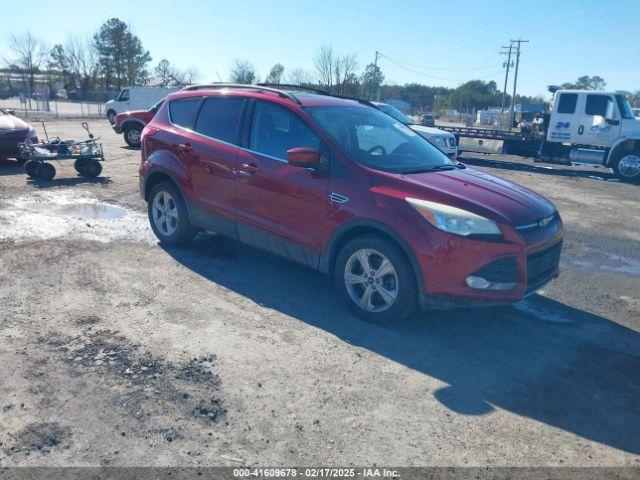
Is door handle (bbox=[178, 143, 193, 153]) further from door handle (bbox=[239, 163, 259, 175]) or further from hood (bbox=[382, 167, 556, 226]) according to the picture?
hood (bbox=[382, 167, 556, 226])

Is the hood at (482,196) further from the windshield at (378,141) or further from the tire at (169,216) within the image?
the tire at (169,216)

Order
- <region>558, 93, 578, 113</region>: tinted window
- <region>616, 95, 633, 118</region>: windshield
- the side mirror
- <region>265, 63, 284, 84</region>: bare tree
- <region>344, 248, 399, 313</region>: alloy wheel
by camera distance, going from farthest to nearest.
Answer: <region>265, 63, 284, 84</region>: bare tree → <region>558, 93, 578, 113</region>: tinted window → <region>616, 95, 633, 118</region>: windshield → the side mirror → <region>344, 248, 399, 313</region>: alloy wheel

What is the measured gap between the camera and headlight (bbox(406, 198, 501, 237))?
4066mm

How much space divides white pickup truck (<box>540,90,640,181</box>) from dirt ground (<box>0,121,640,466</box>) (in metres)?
10.9

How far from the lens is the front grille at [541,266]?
14.0 feet

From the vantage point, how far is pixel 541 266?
14.5 ft

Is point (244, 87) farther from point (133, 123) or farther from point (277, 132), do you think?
point (133, 123)

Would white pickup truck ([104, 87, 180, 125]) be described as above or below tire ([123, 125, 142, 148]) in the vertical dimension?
above

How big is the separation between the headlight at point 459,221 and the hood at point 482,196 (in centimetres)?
5

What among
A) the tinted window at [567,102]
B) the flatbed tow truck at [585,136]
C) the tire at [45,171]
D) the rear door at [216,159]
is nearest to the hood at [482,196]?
the rear door at [216,159]

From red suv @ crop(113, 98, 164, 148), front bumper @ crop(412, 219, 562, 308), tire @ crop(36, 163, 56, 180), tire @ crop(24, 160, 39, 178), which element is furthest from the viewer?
red suv @ crop(113, 98, 164, 148)

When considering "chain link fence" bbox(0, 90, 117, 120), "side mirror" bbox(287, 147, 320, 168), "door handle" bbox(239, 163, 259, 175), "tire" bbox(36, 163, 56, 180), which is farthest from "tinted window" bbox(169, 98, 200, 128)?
"chain link fence" bbox(0, 90, 117, 120)

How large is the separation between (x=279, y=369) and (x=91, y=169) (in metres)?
8.87

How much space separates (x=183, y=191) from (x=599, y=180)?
1364cm
